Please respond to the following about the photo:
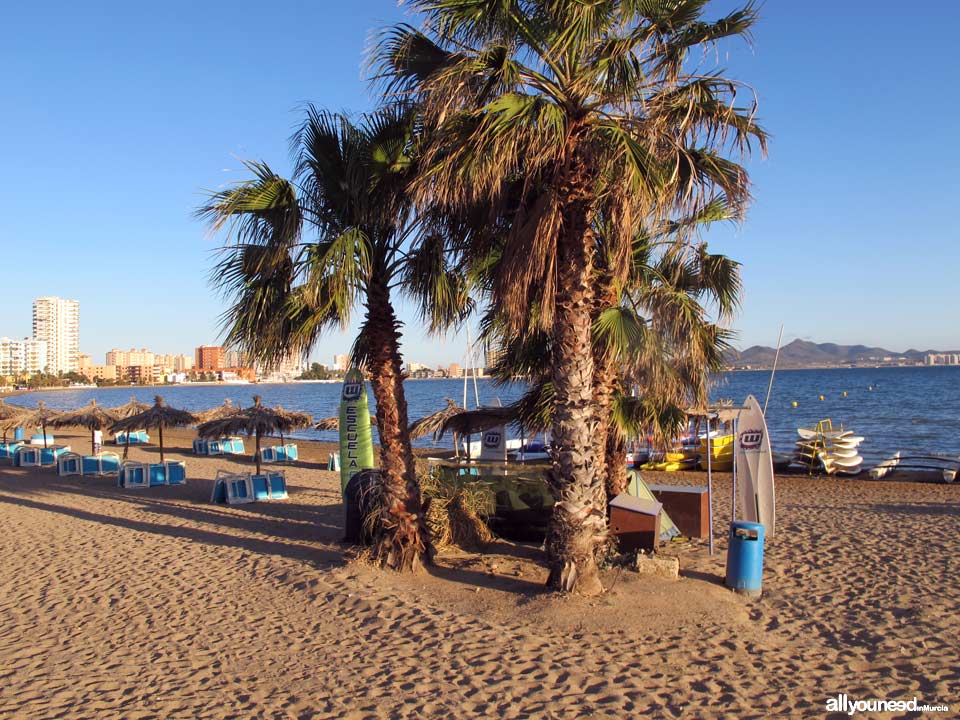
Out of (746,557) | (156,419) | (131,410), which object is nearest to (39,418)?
(131,410)

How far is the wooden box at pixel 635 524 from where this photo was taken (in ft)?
26.9

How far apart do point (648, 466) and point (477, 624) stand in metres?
16.3

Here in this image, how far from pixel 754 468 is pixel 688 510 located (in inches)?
68.2

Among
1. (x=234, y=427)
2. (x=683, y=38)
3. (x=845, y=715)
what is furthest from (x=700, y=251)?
(x=234, y=427)

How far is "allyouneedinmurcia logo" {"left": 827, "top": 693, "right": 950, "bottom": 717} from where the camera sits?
459 centimetres

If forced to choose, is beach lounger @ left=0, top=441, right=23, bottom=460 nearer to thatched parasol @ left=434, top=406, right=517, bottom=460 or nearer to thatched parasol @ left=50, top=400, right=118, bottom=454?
thatched parasol @ left=50, top=400, right=118, bottom=454

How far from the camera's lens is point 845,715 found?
4.52 meters

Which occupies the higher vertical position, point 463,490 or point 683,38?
point 683,38

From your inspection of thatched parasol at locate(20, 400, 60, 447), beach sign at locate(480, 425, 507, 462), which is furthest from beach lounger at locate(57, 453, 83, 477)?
beach sign at locate(480, 425, 507, 462)

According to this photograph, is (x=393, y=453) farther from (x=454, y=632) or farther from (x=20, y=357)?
(x=20, y=357)

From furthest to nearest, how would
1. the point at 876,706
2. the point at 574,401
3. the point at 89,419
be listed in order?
the point at 89,419 < the point at 574,401 < the point at 876,706

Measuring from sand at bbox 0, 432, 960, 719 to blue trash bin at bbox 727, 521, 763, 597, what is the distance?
0.53 feet

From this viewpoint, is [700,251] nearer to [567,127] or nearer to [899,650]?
[567,127]

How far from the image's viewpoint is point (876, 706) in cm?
464
